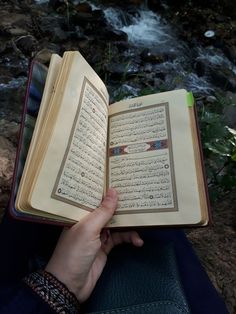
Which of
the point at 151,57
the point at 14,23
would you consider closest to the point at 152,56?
the point at 151,57

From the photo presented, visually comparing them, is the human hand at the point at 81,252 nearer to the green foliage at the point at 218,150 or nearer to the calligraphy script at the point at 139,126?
the calligraphy script at the point at 139,126

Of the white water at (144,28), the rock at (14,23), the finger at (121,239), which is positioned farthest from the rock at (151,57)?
the finger at (121,239)

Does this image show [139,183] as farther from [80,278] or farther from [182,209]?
[80,278]

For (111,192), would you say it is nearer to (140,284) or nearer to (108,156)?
(108,156)

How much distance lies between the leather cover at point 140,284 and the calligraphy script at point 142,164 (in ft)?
0.57

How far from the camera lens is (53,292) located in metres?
1.09

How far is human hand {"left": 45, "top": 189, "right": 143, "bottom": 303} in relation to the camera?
1147 mm

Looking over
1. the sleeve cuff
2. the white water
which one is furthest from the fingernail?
the white water

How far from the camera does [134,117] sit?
135cm

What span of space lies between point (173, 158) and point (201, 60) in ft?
15.1

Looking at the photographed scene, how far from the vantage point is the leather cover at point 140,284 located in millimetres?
1091

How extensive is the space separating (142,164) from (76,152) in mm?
210

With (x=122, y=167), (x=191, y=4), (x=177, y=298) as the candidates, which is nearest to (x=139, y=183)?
(x=122, y=167)

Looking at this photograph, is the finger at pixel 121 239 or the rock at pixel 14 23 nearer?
the finger at pixel 121 239
